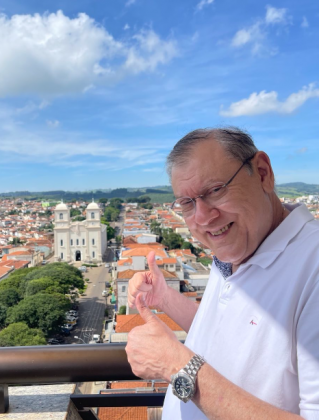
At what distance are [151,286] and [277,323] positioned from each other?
1.14 ft

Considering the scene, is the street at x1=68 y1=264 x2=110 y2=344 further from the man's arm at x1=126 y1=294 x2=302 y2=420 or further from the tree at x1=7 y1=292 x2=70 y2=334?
the man's arm at x1=126 y1=294 x2=302 y2=420

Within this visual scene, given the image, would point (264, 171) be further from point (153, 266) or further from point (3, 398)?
point (3, 398)

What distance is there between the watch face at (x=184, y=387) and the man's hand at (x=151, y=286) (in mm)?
288

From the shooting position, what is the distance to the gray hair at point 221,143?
54 cm

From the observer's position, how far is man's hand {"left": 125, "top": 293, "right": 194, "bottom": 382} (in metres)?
0.45

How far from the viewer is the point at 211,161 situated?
0.53m

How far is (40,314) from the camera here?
26.8ft

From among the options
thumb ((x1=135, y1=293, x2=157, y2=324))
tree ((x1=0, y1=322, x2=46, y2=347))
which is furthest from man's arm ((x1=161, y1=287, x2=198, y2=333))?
tree ((x1=0, y1=322, x2=46, y2=347))

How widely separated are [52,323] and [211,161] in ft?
28.0

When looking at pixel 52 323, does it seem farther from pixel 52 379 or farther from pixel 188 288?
pixel 52 379

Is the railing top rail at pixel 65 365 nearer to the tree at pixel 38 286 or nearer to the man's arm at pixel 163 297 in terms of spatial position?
the man's arm at pixel 163 297

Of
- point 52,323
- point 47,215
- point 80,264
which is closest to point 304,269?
point 52,323

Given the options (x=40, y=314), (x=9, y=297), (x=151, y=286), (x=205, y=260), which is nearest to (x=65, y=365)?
(x=151, y=286)

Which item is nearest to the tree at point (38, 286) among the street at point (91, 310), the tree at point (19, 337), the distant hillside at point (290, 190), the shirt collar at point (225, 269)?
the street at point (91, 310)
